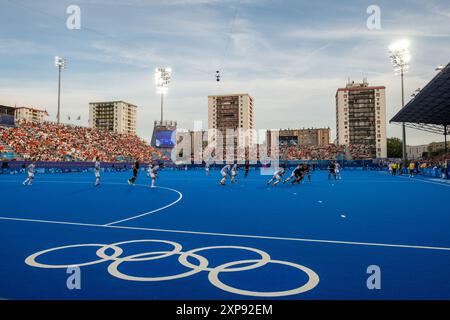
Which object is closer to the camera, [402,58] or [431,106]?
[431,106]

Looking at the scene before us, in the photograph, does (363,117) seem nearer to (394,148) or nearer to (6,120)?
(394,148)

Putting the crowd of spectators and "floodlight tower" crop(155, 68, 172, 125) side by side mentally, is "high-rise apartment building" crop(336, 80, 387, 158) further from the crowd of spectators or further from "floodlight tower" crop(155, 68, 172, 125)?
the crowd of spectators

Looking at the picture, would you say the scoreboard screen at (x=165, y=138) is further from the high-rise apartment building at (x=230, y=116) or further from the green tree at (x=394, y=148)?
the green tree at (x=394, y=148)

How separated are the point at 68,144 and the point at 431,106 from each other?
5339 cm

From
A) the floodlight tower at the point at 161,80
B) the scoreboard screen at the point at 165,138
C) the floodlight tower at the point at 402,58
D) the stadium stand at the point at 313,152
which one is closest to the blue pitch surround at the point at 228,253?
the floodlight tower at the point at 402,58

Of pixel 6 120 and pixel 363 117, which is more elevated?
pixel 363 117

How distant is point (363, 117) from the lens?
468 ft

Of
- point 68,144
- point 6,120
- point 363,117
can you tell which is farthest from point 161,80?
point 363,117

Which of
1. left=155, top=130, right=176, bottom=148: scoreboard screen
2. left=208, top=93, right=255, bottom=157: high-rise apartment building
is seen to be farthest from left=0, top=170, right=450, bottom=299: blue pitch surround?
left=208, top=93, right=255, bottom=157: high-rise apartment building

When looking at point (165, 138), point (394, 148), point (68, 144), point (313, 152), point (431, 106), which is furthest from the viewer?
point (394, 148)

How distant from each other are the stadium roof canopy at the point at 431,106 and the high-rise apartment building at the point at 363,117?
99472mm

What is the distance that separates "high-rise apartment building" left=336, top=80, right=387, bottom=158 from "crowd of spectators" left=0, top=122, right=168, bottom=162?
9778 centimetres
